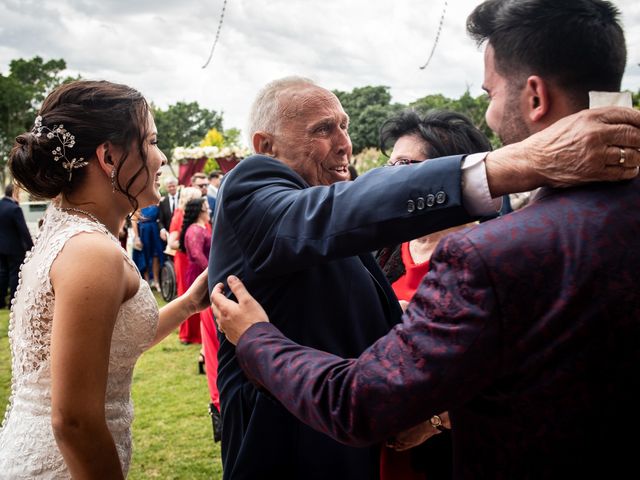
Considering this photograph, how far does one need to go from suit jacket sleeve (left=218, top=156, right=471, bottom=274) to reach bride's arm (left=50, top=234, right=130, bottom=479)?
486 millimetres

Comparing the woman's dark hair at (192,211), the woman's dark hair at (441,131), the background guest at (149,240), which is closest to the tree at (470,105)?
the background guest at (149,240)

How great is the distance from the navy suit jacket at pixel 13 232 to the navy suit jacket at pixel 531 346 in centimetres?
1131

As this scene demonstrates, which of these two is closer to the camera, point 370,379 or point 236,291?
point 370,379

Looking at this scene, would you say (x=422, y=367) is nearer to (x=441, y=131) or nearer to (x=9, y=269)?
(x=441, y=131)

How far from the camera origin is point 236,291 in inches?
63.8

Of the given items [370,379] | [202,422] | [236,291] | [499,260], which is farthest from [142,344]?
[202,422]

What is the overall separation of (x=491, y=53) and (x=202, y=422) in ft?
16.9

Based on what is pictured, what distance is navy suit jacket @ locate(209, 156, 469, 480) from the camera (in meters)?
1.41

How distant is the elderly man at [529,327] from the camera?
3.58 feet

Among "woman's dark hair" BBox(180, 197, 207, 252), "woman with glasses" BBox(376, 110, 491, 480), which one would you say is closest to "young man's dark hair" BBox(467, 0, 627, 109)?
"woman with glasses" BBox(376, 110, 491, 480)

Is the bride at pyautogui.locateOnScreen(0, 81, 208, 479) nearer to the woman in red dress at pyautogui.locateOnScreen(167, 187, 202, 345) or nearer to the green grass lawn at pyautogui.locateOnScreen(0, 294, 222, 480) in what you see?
the green grass lawn at pyautogui.locateOnScreen(0, 294, 222, 480)

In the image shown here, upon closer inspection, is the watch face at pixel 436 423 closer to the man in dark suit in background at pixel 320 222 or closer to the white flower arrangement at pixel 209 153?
the man in dark suit in background at pixel 320 222

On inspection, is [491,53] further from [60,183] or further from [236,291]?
[60,183]

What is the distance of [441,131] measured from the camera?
3102 mm
